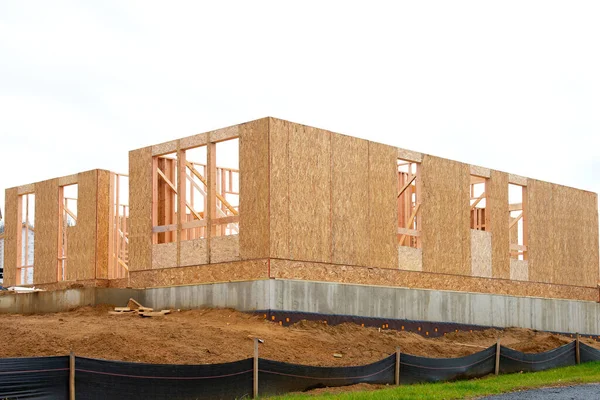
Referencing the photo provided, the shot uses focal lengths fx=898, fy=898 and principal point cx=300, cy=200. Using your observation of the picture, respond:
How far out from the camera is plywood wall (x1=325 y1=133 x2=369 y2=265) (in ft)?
77.4

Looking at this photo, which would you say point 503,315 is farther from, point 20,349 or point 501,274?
point 20,349

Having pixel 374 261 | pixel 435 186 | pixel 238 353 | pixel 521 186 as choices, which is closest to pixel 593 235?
pixel 521 186

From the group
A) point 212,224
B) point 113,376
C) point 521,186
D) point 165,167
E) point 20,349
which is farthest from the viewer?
point 521,186

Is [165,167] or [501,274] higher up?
[165,167]

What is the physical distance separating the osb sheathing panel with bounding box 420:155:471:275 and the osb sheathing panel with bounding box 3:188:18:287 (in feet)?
45.9

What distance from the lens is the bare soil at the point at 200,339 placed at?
1727 cm

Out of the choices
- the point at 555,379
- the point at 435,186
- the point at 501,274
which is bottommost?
the point at 555,379

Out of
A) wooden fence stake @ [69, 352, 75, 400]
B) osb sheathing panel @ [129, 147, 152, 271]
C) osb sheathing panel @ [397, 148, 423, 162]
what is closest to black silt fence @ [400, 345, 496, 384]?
osb sheathing panel @ [397, 148, 423, 162]

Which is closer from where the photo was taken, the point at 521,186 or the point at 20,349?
the point at 20,349

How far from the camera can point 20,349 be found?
55.2 feet

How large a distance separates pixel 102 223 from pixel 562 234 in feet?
52.6

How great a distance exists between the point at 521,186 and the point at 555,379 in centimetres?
1135

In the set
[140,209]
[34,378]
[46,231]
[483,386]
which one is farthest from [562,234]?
[34,378]

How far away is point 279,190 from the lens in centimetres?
2220
